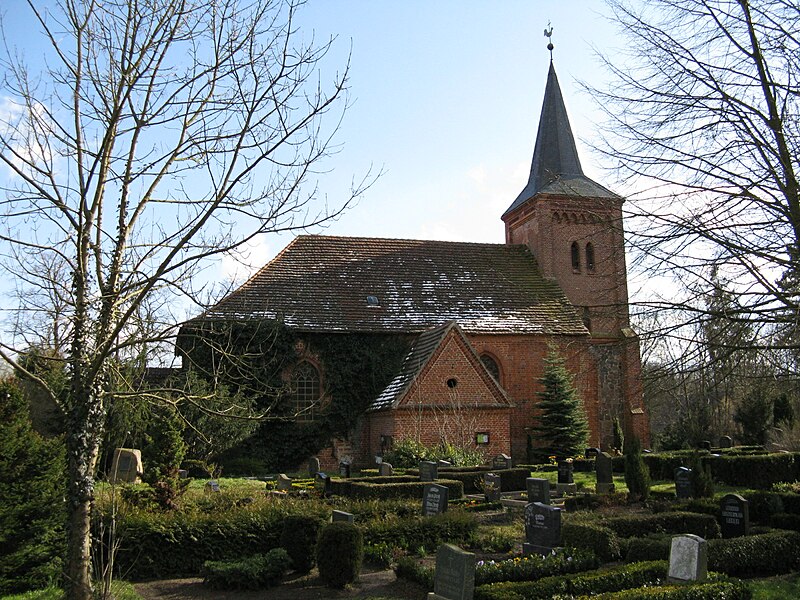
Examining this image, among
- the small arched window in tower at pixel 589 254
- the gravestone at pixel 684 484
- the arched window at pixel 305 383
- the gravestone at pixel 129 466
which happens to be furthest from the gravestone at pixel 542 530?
the small arched window in tower at pixel 589 254

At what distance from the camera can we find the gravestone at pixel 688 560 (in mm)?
8977

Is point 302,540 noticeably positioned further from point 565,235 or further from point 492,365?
point 565,235

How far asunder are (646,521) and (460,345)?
13.4 meters

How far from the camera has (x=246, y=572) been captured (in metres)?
10.5

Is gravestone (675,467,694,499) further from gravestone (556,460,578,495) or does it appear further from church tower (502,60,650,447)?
church tower (502,60,650,447)

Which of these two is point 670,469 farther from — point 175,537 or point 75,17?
point 75,17

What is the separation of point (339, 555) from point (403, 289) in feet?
64.3

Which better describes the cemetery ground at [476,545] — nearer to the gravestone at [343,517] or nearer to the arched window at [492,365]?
the gravestone at [343,517]

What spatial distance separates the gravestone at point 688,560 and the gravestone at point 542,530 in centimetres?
214

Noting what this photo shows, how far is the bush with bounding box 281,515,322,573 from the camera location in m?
11.2

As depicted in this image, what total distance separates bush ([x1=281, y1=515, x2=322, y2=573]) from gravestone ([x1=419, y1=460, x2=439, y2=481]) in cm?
704

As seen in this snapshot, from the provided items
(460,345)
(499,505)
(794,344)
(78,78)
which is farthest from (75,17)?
(460,345)

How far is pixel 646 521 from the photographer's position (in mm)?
12281

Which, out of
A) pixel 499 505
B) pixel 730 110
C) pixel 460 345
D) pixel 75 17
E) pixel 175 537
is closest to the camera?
pixel 75 17
